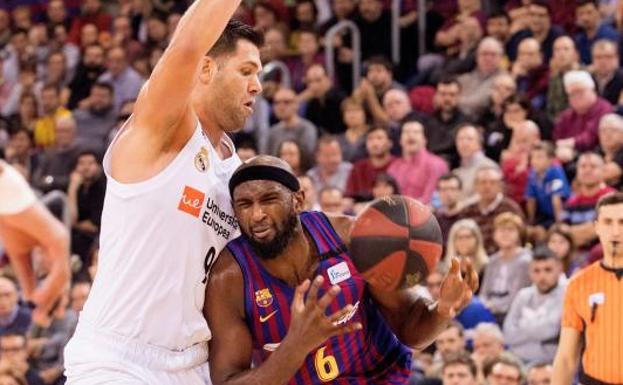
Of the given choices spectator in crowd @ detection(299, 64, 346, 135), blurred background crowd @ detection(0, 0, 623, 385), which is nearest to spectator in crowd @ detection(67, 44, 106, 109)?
blurred background crowd @ detection(0, 0, 623, 385)

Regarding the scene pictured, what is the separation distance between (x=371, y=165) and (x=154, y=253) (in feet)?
25.3

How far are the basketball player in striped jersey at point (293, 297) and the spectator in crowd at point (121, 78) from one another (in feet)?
34.3

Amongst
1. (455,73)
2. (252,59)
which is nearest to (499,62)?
(455,73)

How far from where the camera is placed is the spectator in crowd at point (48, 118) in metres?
15.6

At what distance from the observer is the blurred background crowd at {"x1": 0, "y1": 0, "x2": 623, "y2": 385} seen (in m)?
10.6

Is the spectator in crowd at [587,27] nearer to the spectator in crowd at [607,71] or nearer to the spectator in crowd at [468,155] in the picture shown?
the spectator in crowd at [607,71]

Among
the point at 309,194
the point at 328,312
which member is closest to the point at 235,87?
the point at 328,312

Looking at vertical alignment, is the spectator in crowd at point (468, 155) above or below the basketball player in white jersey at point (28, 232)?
below

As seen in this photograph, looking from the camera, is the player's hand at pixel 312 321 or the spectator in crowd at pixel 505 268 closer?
the player's hand at pixel 312 321

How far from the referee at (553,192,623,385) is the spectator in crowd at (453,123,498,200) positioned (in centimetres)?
393

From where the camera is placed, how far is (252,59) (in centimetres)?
536

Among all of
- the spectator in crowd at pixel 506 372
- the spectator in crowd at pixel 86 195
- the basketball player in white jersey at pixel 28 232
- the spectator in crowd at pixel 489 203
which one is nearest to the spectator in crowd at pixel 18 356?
the spectator in crowd at pixel 86 195

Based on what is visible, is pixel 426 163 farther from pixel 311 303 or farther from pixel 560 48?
pixel 311 303

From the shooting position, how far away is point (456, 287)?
5027mm
